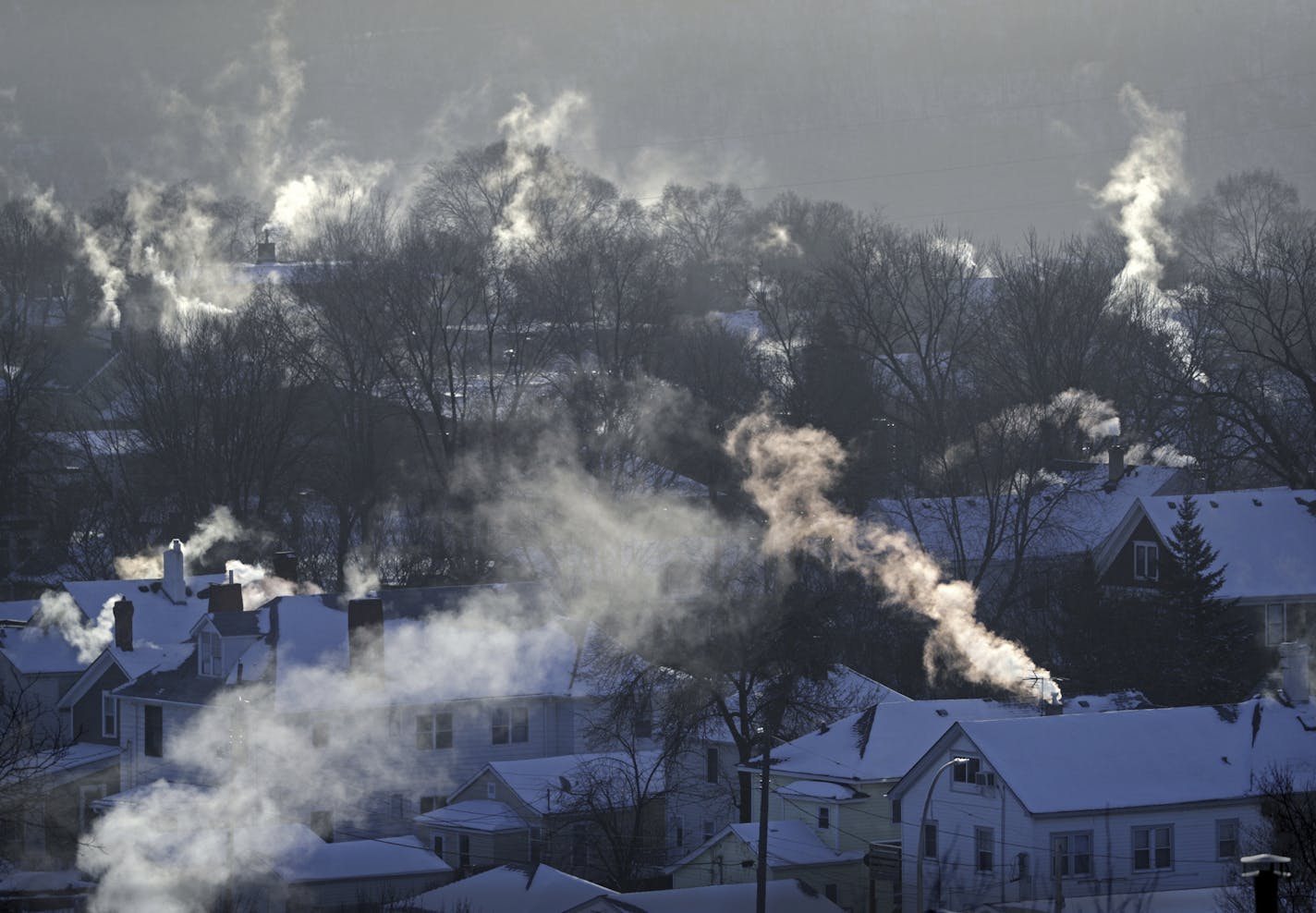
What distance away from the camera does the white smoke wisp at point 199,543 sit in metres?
67.8

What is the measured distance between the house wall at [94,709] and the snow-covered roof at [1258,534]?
2823 centimetres

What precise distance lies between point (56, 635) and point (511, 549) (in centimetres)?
1613

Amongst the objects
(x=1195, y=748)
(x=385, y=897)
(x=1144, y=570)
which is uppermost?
(x=1144, y=570)

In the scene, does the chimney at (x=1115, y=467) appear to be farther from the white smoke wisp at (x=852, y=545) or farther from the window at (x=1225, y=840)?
the window at (x=1225, y=840)

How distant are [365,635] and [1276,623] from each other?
2465cm

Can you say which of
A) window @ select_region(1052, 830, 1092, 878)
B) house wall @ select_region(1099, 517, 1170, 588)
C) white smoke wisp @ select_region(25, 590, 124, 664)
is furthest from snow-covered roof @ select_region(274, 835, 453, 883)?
house wall @ select_region(1099, 517, 1170, 588)

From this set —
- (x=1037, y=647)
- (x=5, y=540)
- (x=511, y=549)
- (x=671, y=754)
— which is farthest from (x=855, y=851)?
(x=5, y=540)

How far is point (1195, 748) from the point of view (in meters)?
40.5

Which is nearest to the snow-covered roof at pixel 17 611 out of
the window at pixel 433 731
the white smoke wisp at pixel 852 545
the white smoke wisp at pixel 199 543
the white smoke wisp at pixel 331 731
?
the white smoke wisp at pixel 199 543

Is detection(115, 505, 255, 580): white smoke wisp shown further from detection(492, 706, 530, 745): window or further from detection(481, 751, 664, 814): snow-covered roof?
detection(481, 751, 664, 814): snow-covered roof

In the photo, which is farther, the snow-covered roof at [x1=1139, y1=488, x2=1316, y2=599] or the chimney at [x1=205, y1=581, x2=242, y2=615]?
the snow-covered roof at [x1=1139, y1=488, x2=1316, y2=599]

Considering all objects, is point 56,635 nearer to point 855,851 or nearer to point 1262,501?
point 855,851

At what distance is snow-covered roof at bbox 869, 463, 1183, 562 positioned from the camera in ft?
210

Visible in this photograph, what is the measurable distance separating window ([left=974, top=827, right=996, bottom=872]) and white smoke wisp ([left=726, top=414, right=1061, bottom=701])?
6.06 meters
